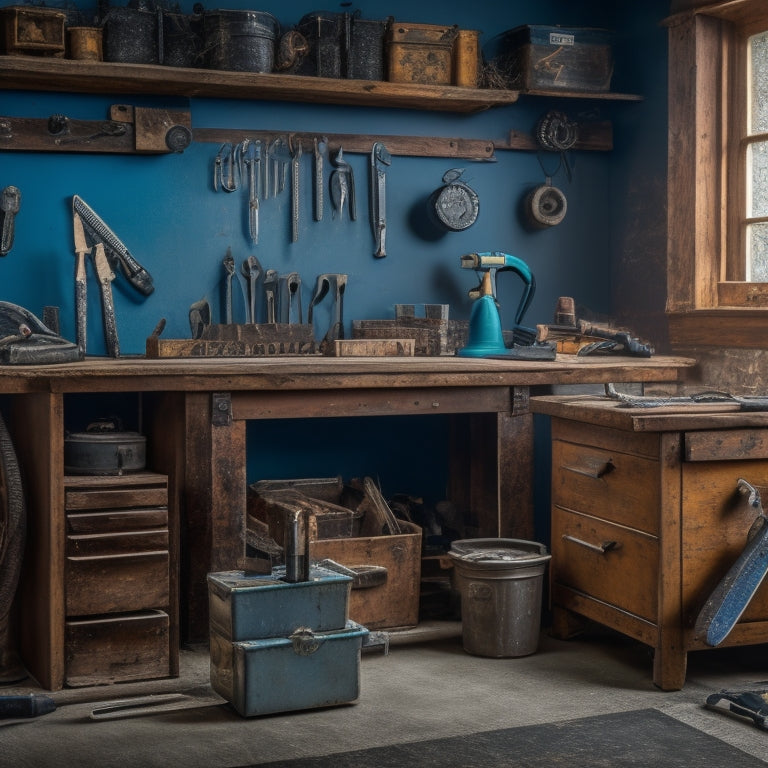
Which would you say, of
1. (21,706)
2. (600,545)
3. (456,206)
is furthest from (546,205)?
(21,706)

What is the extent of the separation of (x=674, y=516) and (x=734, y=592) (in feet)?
0.90

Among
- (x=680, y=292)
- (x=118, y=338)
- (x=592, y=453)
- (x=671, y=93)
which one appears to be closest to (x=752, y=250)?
(x=680, y=292)

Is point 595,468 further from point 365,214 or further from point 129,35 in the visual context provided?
point 129,35

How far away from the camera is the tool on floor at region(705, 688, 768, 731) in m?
3.20

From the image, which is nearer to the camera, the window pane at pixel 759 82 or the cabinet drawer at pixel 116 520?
the cabinet drawer at pixel 116 520

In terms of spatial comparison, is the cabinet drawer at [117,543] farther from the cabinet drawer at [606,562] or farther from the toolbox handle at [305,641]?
the cabinet drawer at [606,562]

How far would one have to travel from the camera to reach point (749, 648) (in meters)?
3.97

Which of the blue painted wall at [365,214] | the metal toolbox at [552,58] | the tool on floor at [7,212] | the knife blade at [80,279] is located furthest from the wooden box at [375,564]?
the metal toolbox at [552,58]

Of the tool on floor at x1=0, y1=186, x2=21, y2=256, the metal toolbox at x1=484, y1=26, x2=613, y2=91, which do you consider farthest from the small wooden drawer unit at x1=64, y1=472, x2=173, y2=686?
the metal toolbox at x1=484, y1=26, x2=613, y2=91

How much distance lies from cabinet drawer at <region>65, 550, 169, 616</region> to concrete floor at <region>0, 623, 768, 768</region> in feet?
0.83

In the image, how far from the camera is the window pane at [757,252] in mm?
4629

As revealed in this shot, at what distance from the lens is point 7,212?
4.35 meters

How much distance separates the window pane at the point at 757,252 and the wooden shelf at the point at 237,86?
0.83 m

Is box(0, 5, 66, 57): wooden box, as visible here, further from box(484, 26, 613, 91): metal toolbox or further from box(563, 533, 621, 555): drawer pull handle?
box(563, 533, 621, 555): drawer pull handle
